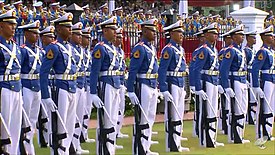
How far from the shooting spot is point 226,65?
34.1ft

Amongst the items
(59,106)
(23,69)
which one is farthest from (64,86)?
(23,69)

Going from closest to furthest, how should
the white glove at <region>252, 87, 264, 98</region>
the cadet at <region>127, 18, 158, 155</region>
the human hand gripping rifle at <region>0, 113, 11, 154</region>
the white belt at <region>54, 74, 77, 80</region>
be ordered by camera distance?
1. the human hand gripping rifle at <region>0, 113, 11, 154</region>
2. the white belt at <region>54, 74, 77, 80</region>
3. the cadet at <region>127, 18, 158, 155</region>
4. the white glove at <region>252, 87, 264, 98</region>

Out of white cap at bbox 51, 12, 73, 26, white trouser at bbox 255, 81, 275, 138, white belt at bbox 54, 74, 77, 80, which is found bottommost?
white trouser at bbox 255, 81, 275, 138

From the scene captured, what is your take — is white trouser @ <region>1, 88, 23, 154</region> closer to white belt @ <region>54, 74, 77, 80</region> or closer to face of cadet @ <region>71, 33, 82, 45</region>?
white belt @ <region>54, 74, 77, 80</region>

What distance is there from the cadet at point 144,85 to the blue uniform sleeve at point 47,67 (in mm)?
1147

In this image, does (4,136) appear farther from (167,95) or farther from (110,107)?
(167,95)

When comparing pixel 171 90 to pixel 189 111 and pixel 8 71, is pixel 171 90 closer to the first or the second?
pixel 8 71

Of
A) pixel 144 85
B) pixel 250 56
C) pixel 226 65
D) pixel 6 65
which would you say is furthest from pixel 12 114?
pixel 250 56

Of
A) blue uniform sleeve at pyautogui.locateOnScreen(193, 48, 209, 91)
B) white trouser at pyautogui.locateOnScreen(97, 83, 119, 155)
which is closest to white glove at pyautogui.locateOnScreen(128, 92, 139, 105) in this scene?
white trouser at pyautogui.locateOnScreen(97, 83, 119, 155)

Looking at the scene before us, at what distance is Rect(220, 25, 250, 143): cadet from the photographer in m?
10.4

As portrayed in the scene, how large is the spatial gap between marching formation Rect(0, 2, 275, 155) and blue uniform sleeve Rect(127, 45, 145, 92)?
1 centimetres

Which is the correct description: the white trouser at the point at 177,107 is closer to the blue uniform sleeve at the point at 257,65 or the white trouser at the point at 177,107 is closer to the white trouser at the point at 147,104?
the white trouser at the point at 147,104

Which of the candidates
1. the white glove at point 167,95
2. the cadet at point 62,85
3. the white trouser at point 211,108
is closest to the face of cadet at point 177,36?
the white glove at point 167,95

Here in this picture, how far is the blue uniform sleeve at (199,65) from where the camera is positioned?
9856 millimetres
